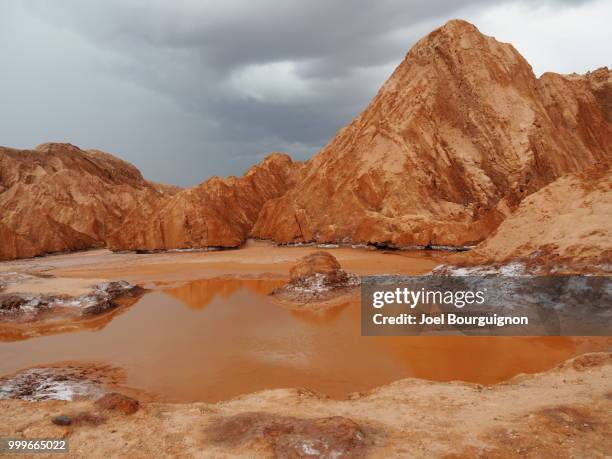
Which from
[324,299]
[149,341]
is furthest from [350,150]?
[149,341]

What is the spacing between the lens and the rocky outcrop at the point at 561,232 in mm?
7438

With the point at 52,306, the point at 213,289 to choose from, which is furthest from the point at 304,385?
the point at 52,306

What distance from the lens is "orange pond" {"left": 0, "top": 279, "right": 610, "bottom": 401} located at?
5.97m

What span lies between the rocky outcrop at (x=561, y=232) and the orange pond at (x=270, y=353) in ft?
4.96

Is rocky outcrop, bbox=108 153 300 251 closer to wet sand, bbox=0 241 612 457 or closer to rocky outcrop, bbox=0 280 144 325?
wet sand, bbox=0 241 612 457

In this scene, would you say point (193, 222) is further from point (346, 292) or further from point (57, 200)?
point (57, 200)

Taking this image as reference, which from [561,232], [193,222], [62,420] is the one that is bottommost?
[62,420]

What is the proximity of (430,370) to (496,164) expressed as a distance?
16814mm

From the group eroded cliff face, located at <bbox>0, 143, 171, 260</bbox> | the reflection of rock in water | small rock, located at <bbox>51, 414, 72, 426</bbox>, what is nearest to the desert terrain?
small rock, located at <bbox>51, 414, 72, 426</bbox>

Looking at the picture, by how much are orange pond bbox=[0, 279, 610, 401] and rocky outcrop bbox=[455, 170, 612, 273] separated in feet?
4.96

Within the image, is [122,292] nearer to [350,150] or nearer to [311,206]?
[311,206]

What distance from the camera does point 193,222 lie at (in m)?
23.0

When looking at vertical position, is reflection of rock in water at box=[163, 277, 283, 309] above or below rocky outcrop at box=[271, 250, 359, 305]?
below

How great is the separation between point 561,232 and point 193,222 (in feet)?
60.3
